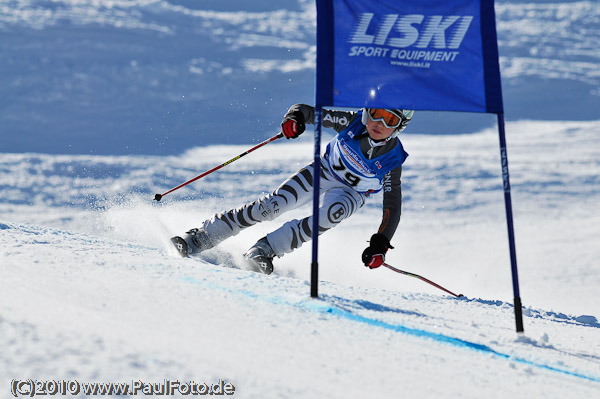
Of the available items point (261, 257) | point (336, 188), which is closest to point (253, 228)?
point (336, 188)

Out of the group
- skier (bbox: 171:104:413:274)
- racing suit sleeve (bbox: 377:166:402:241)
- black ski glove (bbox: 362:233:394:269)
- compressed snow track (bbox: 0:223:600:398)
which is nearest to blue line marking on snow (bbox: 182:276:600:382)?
compressed snow track (bbox: 0:223:600:398)

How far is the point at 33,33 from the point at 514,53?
15.2 metres

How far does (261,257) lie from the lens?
4.30m

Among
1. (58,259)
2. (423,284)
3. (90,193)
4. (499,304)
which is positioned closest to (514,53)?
(90,193)

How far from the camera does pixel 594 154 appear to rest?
13.1 metres

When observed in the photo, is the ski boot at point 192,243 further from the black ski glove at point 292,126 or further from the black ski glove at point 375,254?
the black ski glove at point 375,254

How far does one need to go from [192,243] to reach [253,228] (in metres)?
1.99

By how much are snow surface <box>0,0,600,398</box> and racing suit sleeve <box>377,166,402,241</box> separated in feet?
1.62

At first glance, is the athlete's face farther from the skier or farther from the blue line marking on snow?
the blue line marking on snow

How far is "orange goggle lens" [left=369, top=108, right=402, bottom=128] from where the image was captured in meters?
4.15

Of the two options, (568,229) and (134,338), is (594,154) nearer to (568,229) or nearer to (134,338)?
(568,229)

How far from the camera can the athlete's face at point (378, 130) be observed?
13.8ft

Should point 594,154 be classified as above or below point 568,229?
→ above

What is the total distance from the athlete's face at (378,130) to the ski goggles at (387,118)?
0.02 m
